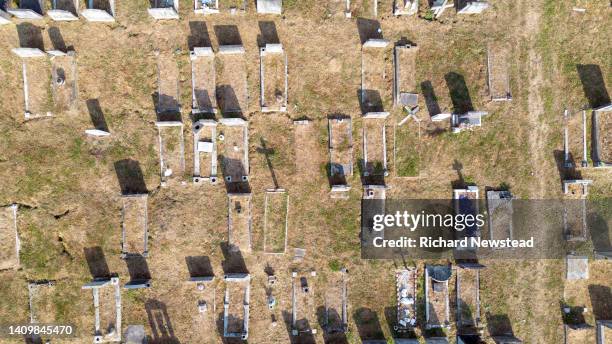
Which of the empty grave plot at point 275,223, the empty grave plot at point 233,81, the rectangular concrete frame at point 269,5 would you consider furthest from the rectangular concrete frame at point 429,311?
the rectangular concrete frame at point 269,5

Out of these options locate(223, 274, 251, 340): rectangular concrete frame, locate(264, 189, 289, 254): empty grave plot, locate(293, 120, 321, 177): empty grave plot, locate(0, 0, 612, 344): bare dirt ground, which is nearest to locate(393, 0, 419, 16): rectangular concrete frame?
locate(0, 0, 612, 344): bare dirt ground

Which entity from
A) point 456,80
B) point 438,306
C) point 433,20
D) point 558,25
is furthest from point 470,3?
point 438,306

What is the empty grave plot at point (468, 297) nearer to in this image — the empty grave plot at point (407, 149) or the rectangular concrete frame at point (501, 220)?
the rectangular concrete frame at point (501, 220)

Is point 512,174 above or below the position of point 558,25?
below

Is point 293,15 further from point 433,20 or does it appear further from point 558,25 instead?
point 558,25

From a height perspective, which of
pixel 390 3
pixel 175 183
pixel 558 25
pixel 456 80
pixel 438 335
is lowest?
pixel 438 335

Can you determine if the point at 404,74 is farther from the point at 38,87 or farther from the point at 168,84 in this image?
the point at 38,87

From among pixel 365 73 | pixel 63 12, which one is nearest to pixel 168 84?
pixel 63 12
